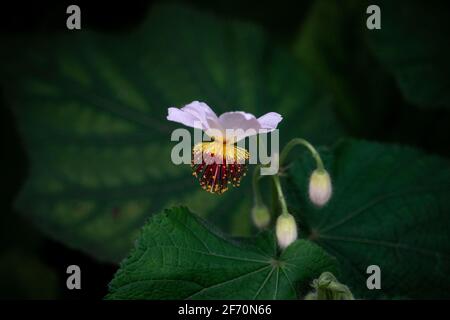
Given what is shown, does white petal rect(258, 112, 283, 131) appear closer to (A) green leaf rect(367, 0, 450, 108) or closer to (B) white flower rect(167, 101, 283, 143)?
(B) white flower rect(167, 101, 283, 143)

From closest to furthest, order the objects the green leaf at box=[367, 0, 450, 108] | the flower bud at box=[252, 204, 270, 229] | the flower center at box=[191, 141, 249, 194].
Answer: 1. the flower center at box=[191, 141, 249, 194]
2. the flower bud at box=[252, 204, 270, 229]
3. the green leaf at box=[367, 0, 450, 108]

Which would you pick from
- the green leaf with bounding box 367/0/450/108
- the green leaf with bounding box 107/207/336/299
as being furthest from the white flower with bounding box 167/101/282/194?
the green leaf with bounding box 367/0/450/108

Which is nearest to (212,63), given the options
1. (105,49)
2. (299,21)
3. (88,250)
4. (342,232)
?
(105,49)

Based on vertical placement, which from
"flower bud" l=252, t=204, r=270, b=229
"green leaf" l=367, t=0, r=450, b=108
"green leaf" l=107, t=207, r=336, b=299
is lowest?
"green leaf" l=107, t=207, r=336, b=299

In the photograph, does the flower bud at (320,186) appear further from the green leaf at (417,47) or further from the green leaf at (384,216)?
the green leaf at (417,47)

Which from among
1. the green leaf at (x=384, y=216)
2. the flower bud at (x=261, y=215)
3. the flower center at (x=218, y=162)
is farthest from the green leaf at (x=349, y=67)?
the flower center at (x=218, y=162)

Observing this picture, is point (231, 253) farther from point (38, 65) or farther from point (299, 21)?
point (299, 21)
